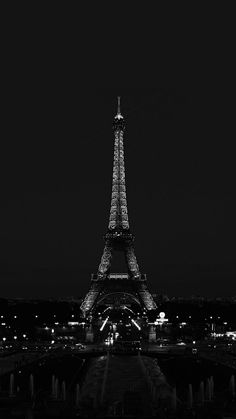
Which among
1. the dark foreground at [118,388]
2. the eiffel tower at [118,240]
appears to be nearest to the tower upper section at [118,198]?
the eiffel tower at [118,240]

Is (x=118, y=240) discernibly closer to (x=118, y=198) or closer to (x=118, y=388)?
(x=118, y=198)

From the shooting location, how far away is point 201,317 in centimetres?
10638

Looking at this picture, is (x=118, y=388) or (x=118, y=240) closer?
(x=118, y=388)

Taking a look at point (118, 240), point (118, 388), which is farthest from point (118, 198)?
point (118, 388)

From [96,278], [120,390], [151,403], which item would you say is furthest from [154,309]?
[151,403]

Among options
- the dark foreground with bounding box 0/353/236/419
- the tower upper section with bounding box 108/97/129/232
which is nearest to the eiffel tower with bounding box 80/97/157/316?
the tower upper section with bounding box 108/97/129/232

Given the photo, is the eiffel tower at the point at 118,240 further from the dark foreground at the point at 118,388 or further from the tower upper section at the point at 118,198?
the dark foreground at the point at 118,388

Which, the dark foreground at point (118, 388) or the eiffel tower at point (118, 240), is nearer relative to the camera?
the dark foreground at point (118, 388)

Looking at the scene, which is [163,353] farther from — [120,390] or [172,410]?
[172,410]

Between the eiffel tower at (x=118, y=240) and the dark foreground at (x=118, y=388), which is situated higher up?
the eiffel tower at (x=118, y=240)

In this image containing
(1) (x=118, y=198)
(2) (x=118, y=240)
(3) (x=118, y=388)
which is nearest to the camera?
(3) (x=118, y=388)

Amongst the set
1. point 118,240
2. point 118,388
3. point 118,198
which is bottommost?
point 118,388

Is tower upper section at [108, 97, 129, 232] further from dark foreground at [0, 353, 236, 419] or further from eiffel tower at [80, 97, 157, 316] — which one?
dark foreground at [0, 353, 236, 419]

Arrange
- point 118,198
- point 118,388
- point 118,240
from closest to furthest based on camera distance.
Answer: point 118,388, point 118,198, point 118,240
